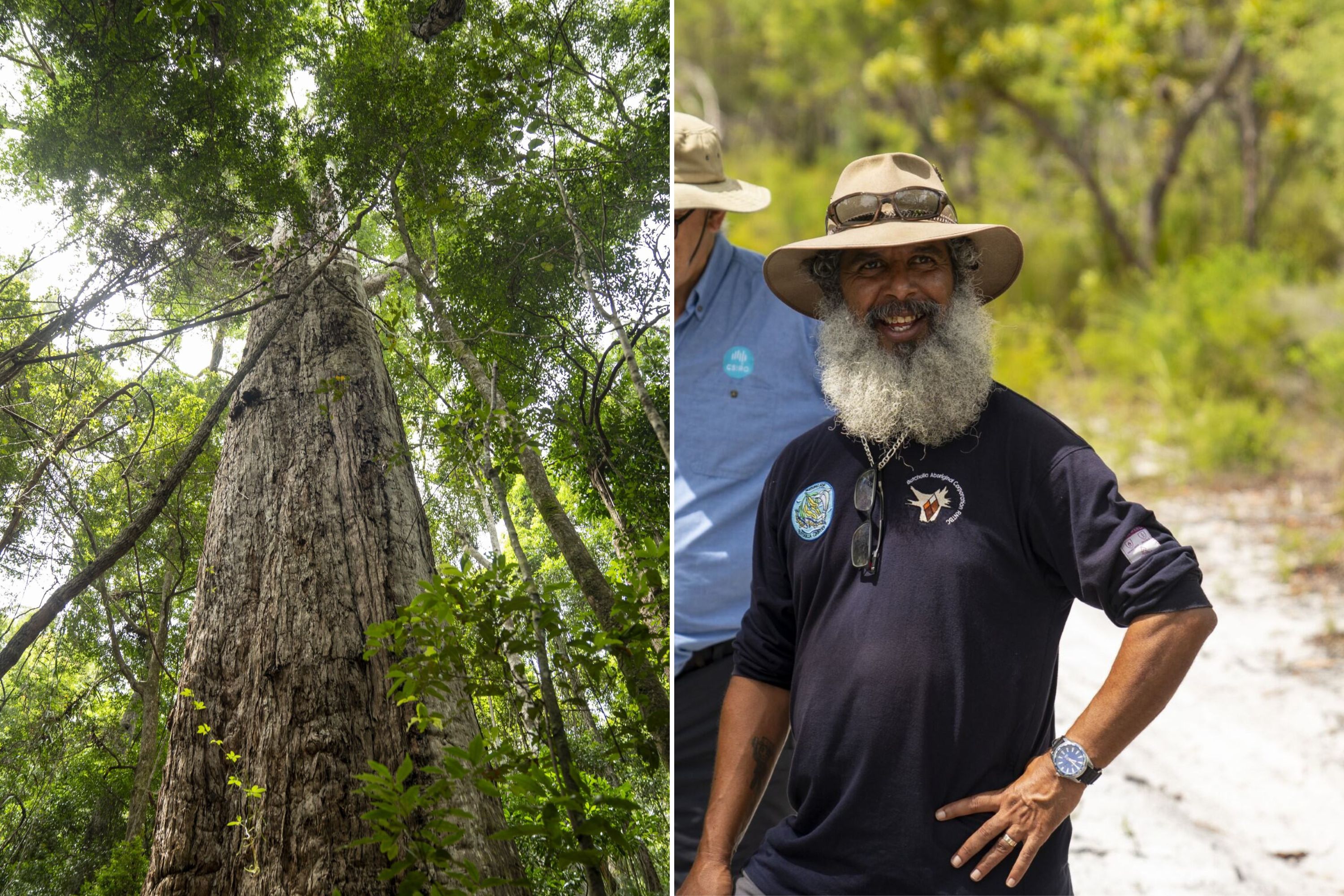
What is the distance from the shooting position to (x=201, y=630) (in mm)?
1366

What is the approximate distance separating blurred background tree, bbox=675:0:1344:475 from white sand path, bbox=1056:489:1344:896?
1.12 meters

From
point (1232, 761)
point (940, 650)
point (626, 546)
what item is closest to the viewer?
point (940, 650)

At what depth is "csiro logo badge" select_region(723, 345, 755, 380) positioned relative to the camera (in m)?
1.50

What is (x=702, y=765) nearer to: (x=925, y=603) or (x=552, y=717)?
(x=552, y=717)

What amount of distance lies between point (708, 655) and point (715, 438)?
341mm

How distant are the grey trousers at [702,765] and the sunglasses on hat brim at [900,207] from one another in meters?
0.69

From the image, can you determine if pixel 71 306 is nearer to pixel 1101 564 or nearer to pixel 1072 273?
pixel 1101 564

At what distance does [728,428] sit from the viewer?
1.48 m

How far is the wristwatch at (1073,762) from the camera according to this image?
41.9 inches

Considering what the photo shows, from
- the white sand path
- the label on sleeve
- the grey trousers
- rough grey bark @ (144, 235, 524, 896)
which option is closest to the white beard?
the label on sleeve

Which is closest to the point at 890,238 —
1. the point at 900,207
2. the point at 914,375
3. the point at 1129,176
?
the point at 900,207

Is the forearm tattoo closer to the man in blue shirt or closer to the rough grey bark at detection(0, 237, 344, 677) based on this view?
the man in blue shirt

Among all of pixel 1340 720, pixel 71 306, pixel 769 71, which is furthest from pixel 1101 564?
pixel 769 71

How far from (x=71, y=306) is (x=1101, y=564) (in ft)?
4.82
